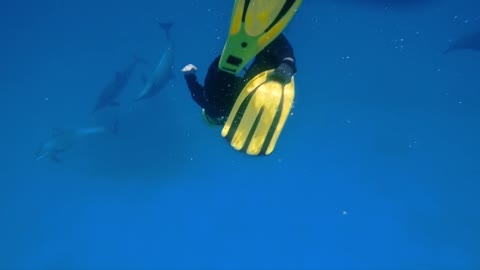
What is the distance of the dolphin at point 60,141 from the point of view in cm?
1402

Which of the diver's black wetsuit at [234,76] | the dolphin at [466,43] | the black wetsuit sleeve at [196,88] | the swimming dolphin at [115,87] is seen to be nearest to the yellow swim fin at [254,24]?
the diver's black wetsuit at [234,76]

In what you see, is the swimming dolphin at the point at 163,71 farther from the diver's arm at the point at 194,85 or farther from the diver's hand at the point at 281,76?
the diver's hand at the point at 281,76

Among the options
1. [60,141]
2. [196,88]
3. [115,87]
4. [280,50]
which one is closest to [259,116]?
[280,50]

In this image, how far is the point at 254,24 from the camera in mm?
3289

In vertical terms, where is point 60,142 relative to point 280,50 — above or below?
below

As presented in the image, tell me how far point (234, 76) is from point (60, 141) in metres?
11.4

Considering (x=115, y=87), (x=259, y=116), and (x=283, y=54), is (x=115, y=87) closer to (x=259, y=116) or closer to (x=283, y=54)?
(x=283, y=54)

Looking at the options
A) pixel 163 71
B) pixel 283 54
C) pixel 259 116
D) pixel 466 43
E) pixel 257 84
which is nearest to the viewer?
pixel 259 116

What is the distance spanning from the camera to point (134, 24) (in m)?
11.8

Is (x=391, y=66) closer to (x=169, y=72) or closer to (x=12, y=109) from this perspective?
(x=169, y=72)

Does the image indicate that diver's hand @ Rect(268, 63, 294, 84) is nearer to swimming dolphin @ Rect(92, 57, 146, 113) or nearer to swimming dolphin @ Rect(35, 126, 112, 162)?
swimming dolphin @ Rect(92, 57, 146, 113)

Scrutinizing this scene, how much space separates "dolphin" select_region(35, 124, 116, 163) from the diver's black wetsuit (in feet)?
33.6

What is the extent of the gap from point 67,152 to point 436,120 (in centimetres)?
1171

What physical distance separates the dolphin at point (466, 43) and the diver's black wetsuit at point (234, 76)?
388 inches
